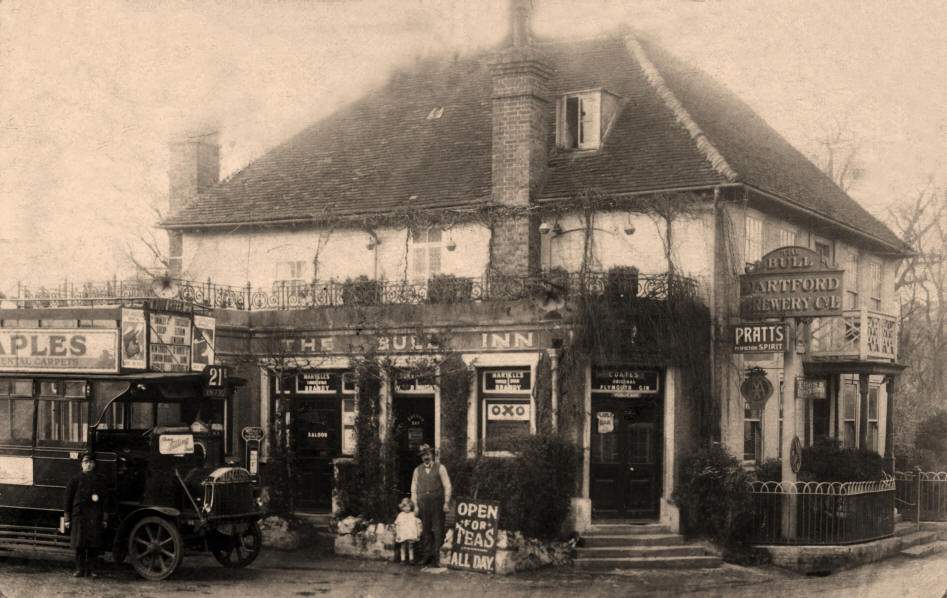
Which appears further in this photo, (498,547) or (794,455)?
(794,455)

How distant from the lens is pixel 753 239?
20.7m

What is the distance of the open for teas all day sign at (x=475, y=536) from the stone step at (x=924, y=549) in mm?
7687

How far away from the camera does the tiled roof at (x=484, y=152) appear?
68.2 ft

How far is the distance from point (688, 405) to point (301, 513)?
7.14 m

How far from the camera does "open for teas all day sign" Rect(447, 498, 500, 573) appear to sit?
16.3 meters

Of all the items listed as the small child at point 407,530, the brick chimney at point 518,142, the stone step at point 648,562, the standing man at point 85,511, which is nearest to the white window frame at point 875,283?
the brick chimney at point 518,142

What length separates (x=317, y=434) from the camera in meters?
20.5

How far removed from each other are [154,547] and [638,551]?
7274mm

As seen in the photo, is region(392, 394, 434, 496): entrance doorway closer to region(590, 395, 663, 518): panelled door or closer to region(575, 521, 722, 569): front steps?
region(590, 395, 663, 518): panelled door

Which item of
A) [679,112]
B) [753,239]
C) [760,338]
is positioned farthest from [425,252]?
[760,338]

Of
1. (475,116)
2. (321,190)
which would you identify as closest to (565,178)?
→ (475,116)

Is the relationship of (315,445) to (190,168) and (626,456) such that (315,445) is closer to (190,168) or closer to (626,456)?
(626,456)

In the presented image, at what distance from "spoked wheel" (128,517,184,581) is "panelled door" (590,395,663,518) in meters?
6.96

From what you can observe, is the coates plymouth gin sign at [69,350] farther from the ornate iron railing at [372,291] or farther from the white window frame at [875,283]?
the white window frame at [875,283]
